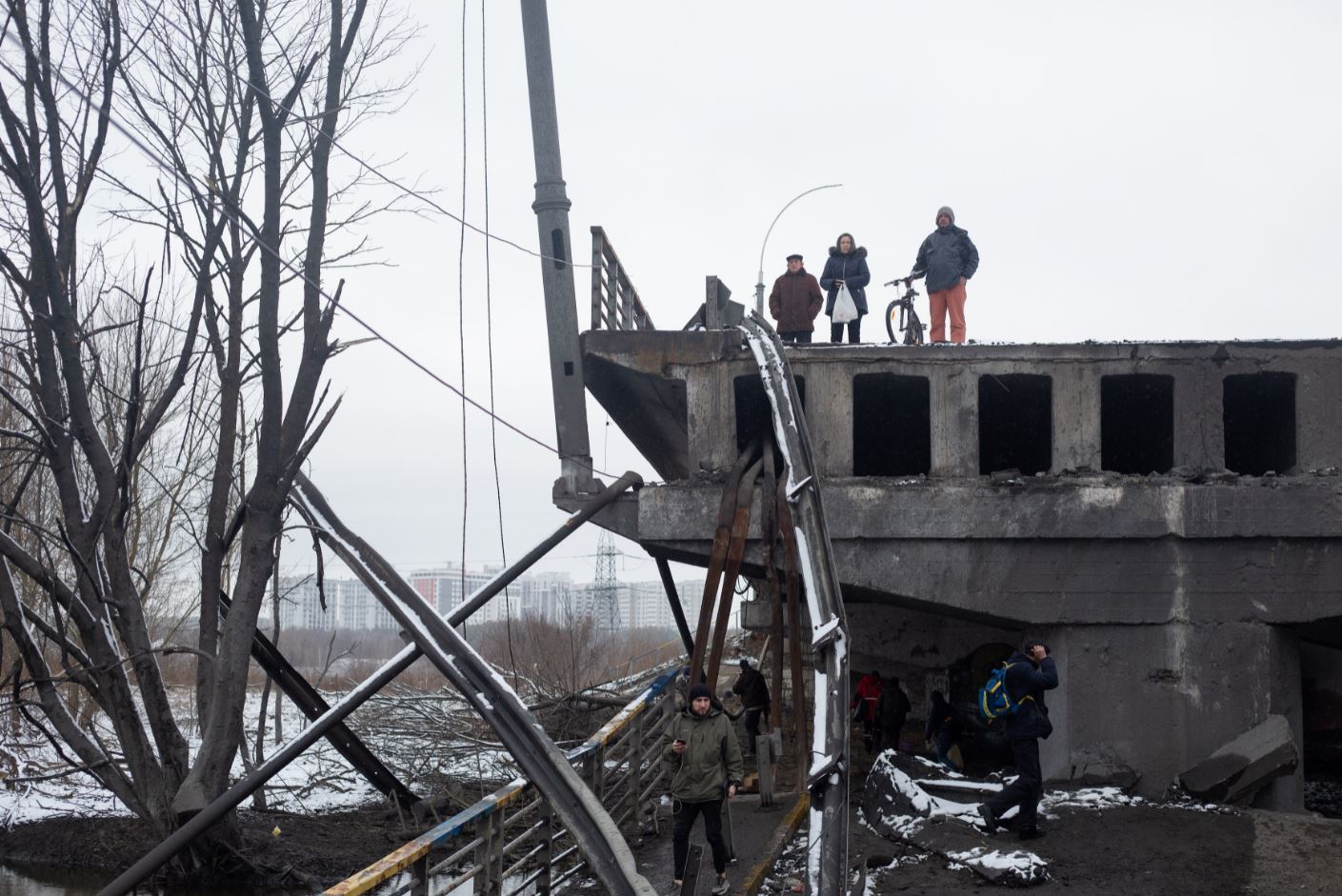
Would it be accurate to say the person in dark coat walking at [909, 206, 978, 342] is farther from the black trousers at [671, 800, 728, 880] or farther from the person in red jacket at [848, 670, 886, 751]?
the black trousers at [671, 800, 728, 880]

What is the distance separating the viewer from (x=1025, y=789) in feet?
32.6

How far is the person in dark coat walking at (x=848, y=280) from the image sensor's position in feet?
51.1

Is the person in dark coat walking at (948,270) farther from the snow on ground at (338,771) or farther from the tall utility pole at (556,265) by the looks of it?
the snow on ground at (338,771)

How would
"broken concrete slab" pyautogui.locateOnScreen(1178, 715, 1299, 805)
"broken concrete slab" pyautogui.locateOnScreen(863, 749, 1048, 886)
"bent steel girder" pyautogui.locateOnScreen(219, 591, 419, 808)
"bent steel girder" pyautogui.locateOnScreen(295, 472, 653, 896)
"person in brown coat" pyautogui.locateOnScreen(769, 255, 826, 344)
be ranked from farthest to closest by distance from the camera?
"person in brown coat" pyautogui.locateOnScreen(769, 255, 826, 344), "bent steel girder" pyautogui.locateOnScreen(219, 591, 419, 808), "broken concrete slab" pyautogui.locateOnScreen(1178, 715, 1299, 805), "broken concrete slab" pyautogui.locateOnScreen(863, 749, 1048, 886), "bent steel girder" pyautogui.locateOnScreen(295, 472, 653, 896)

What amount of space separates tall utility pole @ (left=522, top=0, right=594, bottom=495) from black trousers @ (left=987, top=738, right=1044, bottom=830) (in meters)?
5.95

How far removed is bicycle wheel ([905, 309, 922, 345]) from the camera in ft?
52.2

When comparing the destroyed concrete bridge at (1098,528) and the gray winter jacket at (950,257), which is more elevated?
the gray winter jacket at (950,257)

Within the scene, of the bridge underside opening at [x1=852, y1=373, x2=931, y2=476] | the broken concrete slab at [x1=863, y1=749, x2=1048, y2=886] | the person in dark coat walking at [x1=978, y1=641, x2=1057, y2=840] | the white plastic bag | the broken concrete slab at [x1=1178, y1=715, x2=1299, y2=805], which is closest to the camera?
the broken concrete slab at [x1=863, y1=749, x2=1048, y2=886]

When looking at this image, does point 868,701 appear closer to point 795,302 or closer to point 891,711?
point 891,711

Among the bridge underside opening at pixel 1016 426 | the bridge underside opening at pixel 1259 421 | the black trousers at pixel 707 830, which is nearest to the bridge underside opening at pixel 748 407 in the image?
the bridge underside opening at pixel 1016 426

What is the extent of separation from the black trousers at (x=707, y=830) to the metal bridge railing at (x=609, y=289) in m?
6.71

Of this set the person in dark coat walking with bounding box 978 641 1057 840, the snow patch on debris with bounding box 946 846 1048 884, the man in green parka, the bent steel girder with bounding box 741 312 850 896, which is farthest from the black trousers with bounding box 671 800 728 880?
the person in dark coat walking with bounding box 978 641 1057 840

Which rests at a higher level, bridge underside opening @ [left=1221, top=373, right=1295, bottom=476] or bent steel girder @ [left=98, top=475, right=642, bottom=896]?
bridge underside opening @ [left=1221, top=373, right=1295, bottom=476]

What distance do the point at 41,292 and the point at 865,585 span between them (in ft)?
26.8
